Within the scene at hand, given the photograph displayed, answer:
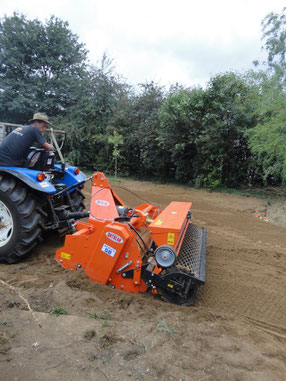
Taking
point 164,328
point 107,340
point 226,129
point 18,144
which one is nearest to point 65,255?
point 107,340

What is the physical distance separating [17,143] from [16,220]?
3.09 ft

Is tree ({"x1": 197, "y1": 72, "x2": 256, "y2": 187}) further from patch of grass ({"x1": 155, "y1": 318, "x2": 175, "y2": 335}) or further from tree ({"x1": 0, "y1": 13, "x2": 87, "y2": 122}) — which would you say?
tree ({"x1": 0, "y1": 13, "x2": 87, "y2": 122})

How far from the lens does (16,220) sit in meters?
3.15

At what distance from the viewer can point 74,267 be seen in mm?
2898

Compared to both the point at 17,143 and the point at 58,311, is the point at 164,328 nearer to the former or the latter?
the point at 58,311

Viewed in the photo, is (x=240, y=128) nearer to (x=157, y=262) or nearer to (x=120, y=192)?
(x=120, y=192)

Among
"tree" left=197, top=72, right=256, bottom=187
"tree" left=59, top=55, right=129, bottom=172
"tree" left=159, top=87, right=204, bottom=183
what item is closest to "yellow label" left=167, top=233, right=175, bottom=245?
"tree" left=197, top=72, right=256, bottom=187

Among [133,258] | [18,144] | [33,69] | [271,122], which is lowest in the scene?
[133,258]

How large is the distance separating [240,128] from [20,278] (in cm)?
811

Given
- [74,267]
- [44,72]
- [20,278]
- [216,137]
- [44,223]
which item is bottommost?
[20,278]

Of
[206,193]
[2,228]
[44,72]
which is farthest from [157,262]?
[44,72]

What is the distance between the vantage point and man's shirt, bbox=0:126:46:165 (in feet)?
11.0

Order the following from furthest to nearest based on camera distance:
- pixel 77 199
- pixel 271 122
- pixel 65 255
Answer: pixel 271 122 → pixel 77 199 → pixel 65 255

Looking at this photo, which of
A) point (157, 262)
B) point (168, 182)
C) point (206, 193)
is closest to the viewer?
point (157, 262)
